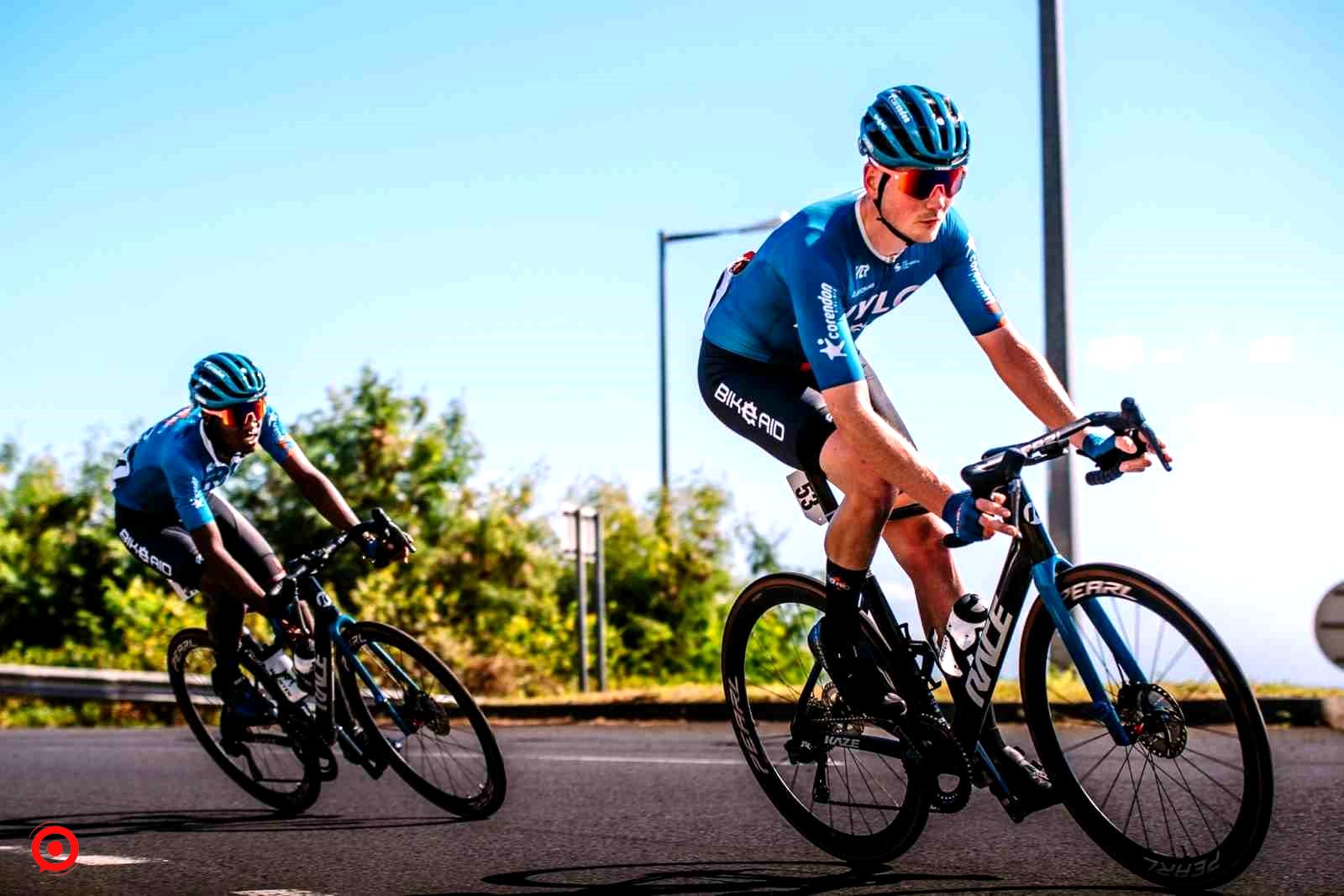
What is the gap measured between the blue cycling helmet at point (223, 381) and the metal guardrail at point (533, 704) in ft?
5.18

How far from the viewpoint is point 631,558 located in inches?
1036

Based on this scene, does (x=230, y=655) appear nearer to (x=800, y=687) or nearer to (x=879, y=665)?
(x=800, y=687)

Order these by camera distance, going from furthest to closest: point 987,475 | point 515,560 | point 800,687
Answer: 1. point 515,560
2. point 800,687
3. point 987,475

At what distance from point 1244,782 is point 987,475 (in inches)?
37.7

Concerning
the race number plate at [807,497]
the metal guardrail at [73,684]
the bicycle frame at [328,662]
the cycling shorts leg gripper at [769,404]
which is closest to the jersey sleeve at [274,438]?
the bicycle frame at [328,662]

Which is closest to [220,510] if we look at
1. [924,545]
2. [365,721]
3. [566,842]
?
[365,721]

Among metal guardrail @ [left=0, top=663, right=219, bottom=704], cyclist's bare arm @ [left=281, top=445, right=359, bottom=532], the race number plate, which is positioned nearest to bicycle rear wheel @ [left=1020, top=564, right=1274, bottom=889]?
the race number plate

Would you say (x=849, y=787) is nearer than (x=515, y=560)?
Yes

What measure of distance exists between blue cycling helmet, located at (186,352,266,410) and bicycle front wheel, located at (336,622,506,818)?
1094mm

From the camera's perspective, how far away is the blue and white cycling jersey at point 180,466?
7.11 m

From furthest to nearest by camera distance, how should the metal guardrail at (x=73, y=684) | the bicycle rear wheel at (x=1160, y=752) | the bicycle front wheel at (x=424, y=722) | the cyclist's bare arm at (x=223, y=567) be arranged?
1. the metal guardrail at (x=73, y=684)
2. the cyclist's bare arm at (x=223, y=567)
3. the bicycle front wheel at (x=424, y=722)
4. the bicycle rear wheel at (x=1160, y=752)

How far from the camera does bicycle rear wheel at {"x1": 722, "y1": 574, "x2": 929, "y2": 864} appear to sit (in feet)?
16.5

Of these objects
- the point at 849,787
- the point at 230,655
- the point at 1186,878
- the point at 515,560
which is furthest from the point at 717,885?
the point at 515,560

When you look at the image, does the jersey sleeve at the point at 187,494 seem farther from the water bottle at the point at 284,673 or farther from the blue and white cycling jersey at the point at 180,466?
the water bottle at the point at 284,673
